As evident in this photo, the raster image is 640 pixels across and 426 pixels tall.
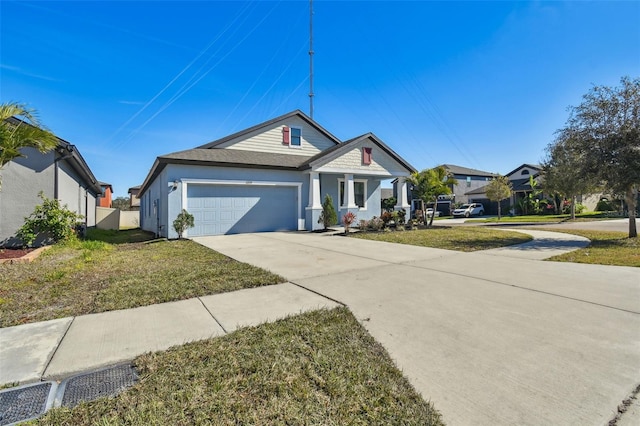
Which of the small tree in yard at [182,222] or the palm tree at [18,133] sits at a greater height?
the palm tree at [18,133]

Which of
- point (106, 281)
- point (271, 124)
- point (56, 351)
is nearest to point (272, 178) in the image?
point (271, 124)

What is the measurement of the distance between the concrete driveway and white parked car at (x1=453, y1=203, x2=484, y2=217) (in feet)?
99.8

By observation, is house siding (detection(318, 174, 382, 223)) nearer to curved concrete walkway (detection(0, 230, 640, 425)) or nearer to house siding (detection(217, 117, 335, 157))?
house siding (detection(217, 117, 335, 157))

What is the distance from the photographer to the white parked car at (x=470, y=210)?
114ft

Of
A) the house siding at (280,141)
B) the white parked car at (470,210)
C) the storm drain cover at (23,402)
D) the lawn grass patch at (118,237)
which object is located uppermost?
the house siding at (280,141)

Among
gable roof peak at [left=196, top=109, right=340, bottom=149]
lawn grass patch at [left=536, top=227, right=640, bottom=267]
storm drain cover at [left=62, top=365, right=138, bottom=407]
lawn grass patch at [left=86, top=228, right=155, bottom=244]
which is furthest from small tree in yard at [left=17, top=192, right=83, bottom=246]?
lawn grass patch at [left=536, top=227, right=640, bottom=267]

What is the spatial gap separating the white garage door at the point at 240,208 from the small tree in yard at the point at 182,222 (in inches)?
23.4

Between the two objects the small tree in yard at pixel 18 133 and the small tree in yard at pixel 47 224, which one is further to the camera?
the small tree in yard at pixel 47 224

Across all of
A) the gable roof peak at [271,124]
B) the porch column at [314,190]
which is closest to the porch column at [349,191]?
the porch column at [314,190]

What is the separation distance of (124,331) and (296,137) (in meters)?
15.3

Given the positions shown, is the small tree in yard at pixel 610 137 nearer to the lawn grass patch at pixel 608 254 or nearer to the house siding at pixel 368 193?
the lawn grass patch at pixel 608 254

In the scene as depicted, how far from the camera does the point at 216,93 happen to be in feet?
56.8

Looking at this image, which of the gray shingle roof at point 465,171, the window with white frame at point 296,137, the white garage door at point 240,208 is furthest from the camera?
the gray shingle roof at point 465,171

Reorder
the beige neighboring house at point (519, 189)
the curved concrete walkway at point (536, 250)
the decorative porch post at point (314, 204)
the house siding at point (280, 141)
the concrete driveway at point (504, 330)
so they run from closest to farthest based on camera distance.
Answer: the concrete driveway at point (504, 330) → the curved concrete walkway at point (536, 250) → the decorative porch post at point (314, 204) → the house siding at point (280, 141) → the beige neighboring house at point (519, 189)
